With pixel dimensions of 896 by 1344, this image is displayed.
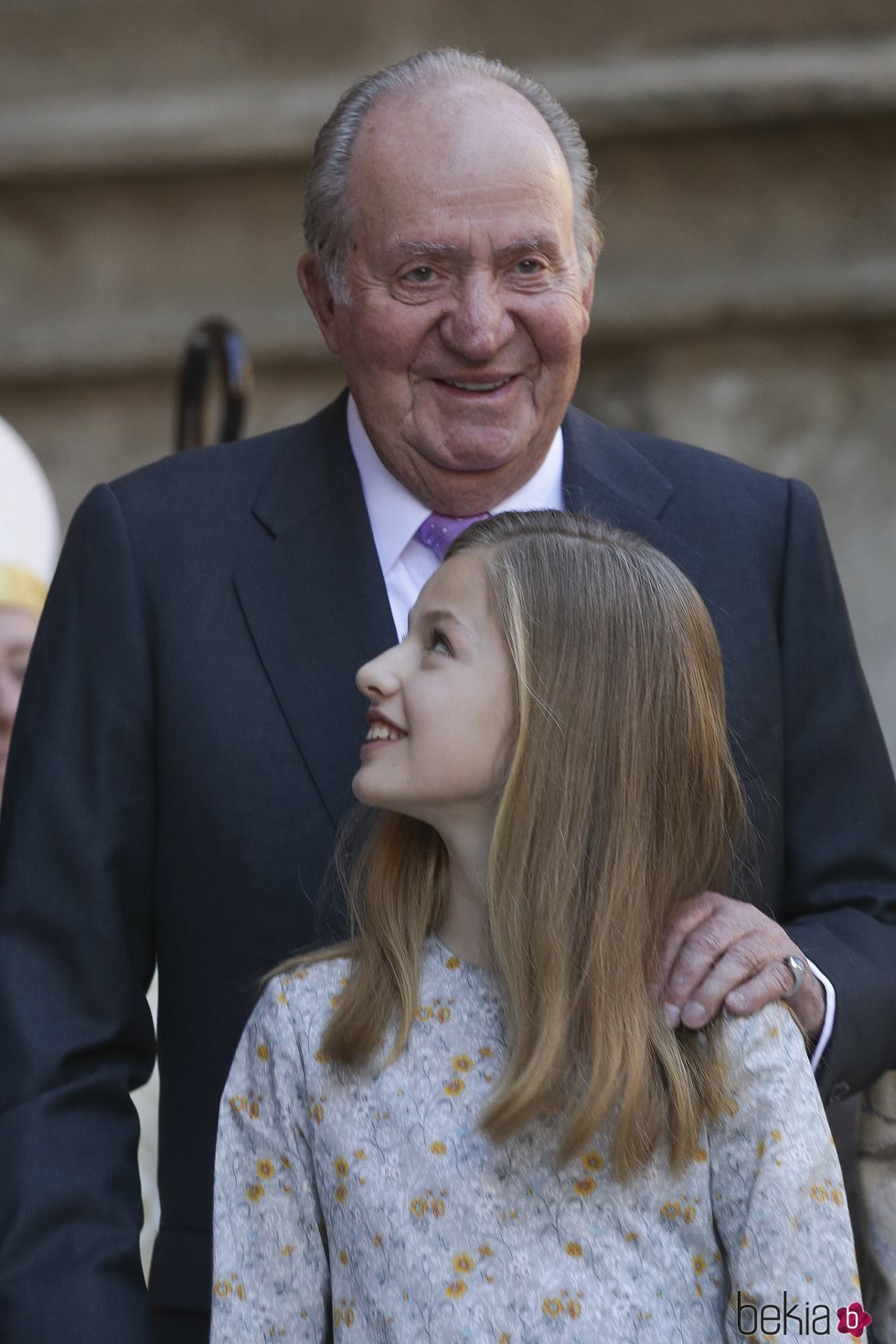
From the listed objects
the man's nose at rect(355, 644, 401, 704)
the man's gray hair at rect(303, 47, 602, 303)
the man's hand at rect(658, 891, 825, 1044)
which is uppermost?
the man's gray hair at rect(303, 47, 602, 303)

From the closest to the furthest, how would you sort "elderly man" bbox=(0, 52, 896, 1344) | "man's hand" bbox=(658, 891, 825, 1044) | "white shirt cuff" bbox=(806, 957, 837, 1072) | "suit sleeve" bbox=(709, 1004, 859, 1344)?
"suit sleeve" bbox=(709, 1004, 859, 1344) → "man's hand" bbox=(658, 891, 825, 1044) → "white shirt cuff" bbox=(806, 957, 837, 1072) → "elderly man" bbox=(0, 52, 896, 1344)

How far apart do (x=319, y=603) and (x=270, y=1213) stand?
0.76 m

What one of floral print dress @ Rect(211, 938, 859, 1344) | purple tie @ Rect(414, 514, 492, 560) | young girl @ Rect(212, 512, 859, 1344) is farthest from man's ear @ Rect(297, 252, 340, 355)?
floral print dress @ Rect(211, 938, 859, 1344)

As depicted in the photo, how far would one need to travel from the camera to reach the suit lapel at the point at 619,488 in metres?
2.37

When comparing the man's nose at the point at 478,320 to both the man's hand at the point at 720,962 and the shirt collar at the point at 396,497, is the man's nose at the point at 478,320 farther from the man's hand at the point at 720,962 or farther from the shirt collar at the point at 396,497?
the man's hand at the point at 720,962

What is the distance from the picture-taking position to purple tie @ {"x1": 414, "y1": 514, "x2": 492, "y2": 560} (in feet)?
7.69

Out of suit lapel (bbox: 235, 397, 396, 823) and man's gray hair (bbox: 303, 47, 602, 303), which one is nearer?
suit lapel (bbox: 235, 397, 396, 823)

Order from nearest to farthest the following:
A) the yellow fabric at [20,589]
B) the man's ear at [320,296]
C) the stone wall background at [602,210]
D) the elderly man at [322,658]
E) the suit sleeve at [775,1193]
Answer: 1. the suit sleeve at [775,1193]
2. the elderly man at [322,658]
3. the man's ear at [320,296]
4. the yellow fabric at [20,589]
5. the stone wall background at [602,210]

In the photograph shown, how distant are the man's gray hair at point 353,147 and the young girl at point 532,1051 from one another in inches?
23.6

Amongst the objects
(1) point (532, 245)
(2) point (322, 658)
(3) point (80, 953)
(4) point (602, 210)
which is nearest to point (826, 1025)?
(2) point (322, 658)

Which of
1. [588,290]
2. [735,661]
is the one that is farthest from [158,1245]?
[588,290]

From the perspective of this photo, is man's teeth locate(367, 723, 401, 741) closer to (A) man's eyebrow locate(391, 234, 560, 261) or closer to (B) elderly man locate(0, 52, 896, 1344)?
(B) elderly man locate(0, 52, 896, 1344)

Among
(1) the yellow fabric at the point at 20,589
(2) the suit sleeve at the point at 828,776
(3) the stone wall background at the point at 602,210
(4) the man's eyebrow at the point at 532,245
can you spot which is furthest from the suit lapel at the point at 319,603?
(3) the stone wall background at the point at 602,210

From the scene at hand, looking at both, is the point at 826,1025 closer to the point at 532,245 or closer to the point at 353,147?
the point at 532,245
